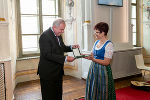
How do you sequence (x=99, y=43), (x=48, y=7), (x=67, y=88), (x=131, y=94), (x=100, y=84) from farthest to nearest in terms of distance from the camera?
(x=48, y=7) → (x=67, y=88) → (x=131, y=94) → (x=99, y=43) → (x=100, y=84)

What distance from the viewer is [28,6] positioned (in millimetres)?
5207

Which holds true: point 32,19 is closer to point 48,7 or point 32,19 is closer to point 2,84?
point 48,7

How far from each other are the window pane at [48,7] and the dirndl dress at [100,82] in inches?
136

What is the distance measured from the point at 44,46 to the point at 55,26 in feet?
1.00

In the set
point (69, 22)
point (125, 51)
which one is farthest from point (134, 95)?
point (69, 22)

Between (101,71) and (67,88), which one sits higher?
(101,71)

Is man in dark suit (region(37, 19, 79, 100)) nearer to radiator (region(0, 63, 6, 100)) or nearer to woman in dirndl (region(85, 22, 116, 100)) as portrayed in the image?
woman in dirndl (region(85, 22, 116, 100))

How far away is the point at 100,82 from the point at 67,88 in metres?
1.98

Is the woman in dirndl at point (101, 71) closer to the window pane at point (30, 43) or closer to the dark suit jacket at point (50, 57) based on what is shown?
the dark suit jacket at point (50, 57)

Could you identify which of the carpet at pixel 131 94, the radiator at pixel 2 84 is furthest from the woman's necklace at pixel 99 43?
the radiator at pixel 2 84

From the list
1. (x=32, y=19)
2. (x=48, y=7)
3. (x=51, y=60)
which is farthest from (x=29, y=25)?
(x=51, y=60)

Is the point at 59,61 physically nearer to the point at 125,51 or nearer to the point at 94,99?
the point at 94,99

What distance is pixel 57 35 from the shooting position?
2344 mm

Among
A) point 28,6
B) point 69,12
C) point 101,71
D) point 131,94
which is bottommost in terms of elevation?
point 131,94
